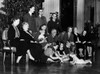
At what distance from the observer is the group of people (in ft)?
39.5

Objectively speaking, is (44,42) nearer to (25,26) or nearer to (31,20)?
(31,20)

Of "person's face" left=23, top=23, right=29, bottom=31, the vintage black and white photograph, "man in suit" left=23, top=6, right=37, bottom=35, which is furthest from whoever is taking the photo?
"man in suit" left=23, top=6, right=37, bottom=35

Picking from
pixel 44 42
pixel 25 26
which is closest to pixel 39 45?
pixel 44 42

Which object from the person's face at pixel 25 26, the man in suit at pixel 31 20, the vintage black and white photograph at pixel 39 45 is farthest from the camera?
the man in suit at pixel 31 20

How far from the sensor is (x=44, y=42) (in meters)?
12.8

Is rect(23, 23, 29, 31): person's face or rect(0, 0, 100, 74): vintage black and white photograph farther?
rect(23, 23, 29, 31): person's face

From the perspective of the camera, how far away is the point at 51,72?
380 inches

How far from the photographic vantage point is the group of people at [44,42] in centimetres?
1205

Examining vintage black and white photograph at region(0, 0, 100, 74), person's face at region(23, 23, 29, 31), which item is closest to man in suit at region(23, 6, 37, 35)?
vintage black and white photograph at region(0, 0, 100, 74)

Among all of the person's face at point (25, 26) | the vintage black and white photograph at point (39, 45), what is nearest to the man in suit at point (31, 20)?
the vintage black and white photograph at point (39, 45)

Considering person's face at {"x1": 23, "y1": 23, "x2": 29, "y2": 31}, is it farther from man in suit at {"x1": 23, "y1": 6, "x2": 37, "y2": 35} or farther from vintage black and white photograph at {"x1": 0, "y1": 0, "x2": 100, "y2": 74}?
man in suit at {"x1": 23, "y1": 6, "x2": 37, "y2": 35}

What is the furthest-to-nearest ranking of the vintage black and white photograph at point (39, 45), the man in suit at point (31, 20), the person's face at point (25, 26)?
the man in suit at point (31, 20) → the person's face at point (25, 26) → the vintage black and white photograph at point (39, 45)

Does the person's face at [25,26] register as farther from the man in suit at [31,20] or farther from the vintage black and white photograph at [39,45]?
the man in suit at [31,20]

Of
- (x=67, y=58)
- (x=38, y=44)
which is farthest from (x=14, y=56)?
(x=67, y=58)
